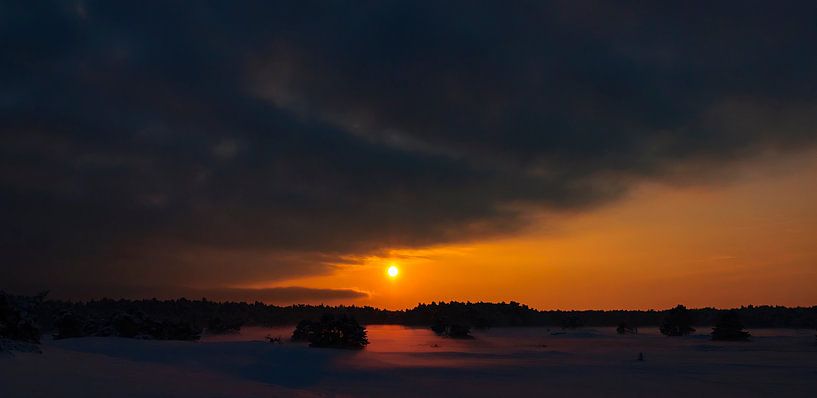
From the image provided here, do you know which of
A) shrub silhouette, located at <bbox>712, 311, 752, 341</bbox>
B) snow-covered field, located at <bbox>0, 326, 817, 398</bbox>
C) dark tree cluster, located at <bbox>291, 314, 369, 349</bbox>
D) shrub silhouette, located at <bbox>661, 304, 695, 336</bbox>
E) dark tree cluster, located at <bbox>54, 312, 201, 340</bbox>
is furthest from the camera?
shrub silhouette, located at <bbox>661, 304, 695, 336</bbox>

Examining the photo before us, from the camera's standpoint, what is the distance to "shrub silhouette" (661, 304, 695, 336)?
9538 cm

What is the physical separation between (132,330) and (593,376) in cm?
4500

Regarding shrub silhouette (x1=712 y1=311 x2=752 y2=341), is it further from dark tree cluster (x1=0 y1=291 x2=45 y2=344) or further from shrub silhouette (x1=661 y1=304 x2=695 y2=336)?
dark tree cluster (x1=0 y1=291 x2=45 y2=344)

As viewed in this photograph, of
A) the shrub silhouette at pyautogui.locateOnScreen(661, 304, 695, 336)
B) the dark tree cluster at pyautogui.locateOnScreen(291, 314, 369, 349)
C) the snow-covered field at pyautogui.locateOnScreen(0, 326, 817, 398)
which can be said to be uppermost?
the shrub silhouette at pyautogui.locateOnScreen(661, 304, 695, 336)

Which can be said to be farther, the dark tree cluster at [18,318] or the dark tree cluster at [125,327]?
the dark tree cluster at [125,327]

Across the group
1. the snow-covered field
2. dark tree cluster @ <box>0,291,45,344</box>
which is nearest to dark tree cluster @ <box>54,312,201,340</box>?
the snow-covered field

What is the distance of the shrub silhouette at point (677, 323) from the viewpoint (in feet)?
313

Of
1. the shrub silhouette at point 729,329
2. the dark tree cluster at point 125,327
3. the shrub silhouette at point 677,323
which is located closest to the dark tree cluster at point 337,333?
the dark tree cluster at point 125,327

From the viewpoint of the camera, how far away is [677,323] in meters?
95.5

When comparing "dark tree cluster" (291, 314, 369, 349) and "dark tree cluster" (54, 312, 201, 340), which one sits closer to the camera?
"dark tree cluster" (291, 314, 369, 349)

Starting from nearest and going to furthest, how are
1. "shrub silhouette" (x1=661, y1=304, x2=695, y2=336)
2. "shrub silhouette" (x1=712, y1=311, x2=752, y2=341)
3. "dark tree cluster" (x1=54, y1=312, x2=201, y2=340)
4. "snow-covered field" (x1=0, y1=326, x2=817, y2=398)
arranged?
"snow-covered field" (x1=0, y1=326, x2=817, y2=398) < "dark tree cluster" (x1=54, y1=312, x2=201, y2=340) < "shrub silhouette" (x1=712, y1=311, x2=752, y2=341) < "shrub silhouette" (x1=661, y1=304, x2=695, y2=336)

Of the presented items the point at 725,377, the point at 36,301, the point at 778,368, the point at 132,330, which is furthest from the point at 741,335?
the point at 36,301

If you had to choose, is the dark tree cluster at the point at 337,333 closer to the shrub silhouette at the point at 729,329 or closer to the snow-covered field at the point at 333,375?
the snow-covered field at the point at 333,375

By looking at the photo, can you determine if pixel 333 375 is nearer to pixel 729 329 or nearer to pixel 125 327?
pixel 125 327
